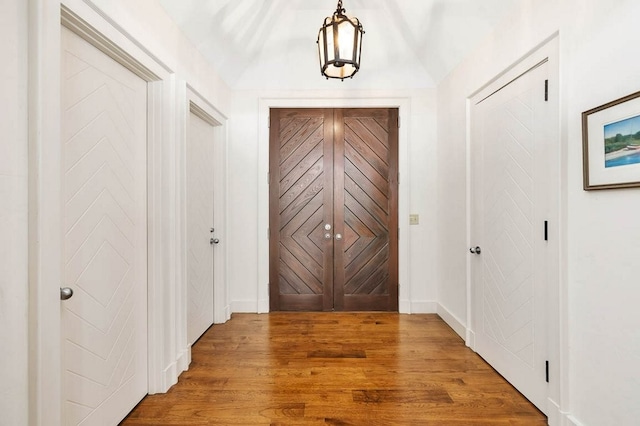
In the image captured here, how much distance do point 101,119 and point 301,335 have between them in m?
2.36

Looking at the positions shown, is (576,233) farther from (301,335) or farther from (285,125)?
(285,125)

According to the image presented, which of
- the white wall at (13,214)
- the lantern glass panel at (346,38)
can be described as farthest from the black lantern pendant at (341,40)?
Answer: the white wall at (13,214)

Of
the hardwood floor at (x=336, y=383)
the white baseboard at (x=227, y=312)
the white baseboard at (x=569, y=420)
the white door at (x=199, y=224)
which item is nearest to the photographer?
the white baseboard at (x=569, y=420)

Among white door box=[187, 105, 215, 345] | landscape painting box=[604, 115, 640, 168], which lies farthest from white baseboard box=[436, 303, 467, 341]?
white door box=[187, 105, 215, 345]

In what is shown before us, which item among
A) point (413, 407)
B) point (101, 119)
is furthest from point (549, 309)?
point (101, 119)

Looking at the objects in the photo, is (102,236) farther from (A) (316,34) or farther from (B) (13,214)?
(A) (316,34)

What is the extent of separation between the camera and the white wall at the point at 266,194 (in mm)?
3662

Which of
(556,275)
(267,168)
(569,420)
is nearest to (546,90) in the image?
(556,275)

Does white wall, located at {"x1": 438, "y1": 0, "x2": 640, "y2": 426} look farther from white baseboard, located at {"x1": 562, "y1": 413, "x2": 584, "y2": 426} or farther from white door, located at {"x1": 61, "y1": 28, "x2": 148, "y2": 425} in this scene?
white door, located at {"x1": 61, "y1": 28, "x2": 148, "y2": 425}

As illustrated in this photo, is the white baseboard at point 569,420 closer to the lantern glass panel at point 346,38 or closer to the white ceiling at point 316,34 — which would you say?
the lantern glass panel at point 346,38

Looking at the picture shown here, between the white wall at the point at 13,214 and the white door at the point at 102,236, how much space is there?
0.32 meters

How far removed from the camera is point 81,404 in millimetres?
1555

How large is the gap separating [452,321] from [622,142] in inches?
90.3

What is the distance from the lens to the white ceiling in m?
2.50
